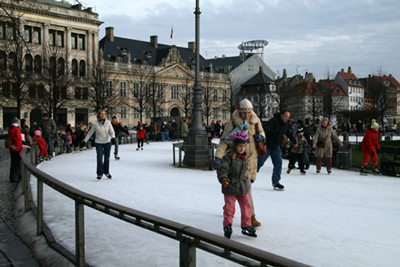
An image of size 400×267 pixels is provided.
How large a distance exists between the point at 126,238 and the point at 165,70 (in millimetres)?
68293

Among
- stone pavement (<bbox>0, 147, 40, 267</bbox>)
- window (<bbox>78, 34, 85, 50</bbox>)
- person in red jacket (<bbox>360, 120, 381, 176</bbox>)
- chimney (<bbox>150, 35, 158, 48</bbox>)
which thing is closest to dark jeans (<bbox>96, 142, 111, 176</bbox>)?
stone pavement (<bbox>0, 147, 40, 267</bbox>)

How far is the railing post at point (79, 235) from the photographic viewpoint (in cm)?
395

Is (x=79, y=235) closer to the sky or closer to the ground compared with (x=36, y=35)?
closer to the ground

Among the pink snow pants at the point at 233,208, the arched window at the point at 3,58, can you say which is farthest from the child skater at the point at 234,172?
the arched window at the point at 3,58

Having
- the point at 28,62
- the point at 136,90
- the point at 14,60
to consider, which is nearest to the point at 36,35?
the point at 28,62

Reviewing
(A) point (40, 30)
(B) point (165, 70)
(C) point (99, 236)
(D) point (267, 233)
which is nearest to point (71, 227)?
(C) point (99, 236)

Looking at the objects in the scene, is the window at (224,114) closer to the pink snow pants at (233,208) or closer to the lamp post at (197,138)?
the lamp post at (197,138)

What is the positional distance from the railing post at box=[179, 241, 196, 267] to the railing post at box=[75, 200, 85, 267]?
1.59m

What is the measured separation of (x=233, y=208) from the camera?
206 inches

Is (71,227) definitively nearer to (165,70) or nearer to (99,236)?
(99,236)

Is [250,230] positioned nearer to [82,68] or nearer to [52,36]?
[52,36]

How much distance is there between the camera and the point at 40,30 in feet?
177

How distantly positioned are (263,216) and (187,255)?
4194 mm

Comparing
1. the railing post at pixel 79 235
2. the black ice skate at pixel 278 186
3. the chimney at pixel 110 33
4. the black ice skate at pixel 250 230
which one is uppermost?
the chimney at pixel 110 33
